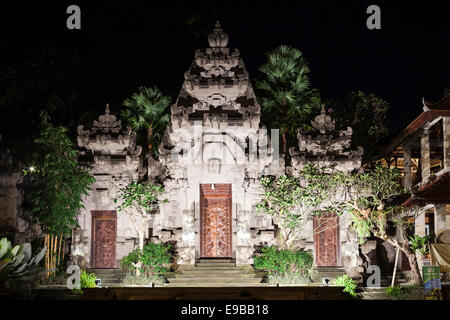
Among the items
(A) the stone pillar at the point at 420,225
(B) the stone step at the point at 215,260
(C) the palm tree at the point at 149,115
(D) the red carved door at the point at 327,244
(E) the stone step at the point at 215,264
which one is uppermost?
(C) the palm tree at the point at 149,115

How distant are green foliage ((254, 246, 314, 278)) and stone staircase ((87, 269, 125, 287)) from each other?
4799 mm

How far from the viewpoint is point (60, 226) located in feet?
64.8

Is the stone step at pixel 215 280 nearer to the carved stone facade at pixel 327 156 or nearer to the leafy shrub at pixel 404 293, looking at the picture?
the carved stone facade at pixel 327 156

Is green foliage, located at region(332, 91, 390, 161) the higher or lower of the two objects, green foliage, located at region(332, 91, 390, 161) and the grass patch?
the higher

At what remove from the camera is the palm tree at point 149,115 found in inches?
1008

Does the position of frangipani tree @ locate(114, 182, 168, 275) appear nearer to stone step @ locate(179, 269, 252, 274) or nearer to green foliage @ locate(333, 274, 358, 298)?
stone step @ locate(179, 269, 252, 274)

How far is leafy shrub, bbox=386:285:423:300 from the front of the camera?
53.9ft

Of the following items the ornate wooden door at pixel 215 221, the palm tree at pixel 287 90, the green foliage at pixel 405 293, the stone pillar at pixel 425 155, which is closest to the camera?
the green foliage at pixel 405 293

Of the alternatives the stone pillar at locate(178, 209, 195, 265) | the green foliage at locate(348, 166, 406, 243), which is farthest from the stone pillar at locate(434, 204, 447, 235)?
the stone pillar at locate(178, 209, 195, 265)

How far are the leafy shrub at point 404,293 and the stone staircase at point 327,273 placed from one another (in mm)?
2328

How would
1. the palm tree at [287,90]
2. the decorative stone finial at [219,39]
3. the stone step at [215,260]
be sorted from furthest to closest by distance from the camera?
1. the palm tree at [287,90]
2. the decorative stone finial at [219,39]
3. the stone step at [215,260]

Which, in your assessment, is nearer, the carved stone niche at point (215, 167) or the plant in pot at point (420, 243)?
the plant in pot at point (420, 243)

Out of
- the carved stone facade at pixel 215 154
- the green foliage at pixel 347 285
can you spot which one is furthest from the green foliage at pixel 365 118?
the green foliage at pixel 347 285
